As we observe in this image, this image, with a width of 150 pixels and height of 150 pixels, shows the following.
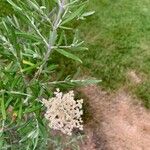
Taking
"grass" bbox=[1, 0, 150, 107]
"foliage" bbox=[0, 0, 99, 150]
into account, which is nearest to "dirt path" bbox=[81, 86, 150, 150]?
"grass" bbox=[1, 0, 150, 107]

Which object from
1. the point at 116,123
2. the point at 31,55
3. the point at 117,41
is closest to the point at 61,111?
the point at 31,55

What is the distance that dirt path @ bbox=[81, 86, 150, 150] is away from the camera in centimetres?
778

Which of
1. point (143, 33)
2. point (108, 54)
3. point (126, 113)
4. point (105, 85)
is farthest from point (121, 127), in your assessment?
point (143, 33)

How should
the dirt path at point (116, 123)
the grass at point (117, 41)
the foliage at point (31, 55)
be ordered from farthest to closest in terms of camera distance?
the grass at point (117, 41) < the dirt path at point (116, 123) < the foliage at point (31, 55)

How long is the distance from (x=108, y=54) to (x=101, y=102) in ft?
3.52

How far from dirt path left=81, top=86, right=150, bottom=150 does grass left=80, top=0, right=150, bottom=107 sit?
0.22 metres

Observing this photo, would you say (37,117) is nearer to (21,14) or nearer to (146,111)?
(21,14)

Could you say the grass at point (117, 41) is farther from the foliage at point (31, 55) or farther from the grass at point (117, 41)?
the foliage at point (31, 55)

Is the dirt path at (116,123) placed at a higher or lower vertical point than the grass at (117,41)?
lower

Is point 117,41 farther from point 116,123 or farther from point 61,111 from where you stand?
point 61,111

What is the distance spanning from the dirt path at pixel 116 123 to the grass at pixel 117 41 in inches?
8.7

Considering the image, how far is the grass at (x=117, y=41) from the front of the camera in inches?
337

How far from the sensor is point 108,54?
888 cm

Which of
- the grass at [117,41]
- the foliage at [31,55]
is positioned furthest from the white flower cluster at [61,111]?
the grass at [117,41]
